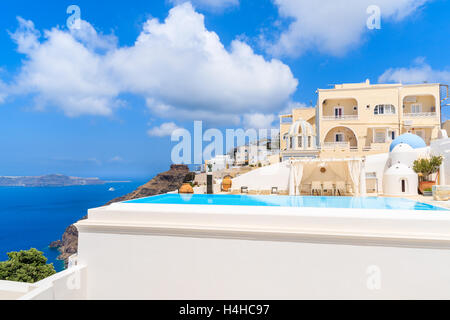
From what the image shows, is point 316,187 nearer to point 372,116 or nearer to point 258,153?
point 372,116

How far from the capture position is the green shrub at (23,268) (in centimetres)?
1365

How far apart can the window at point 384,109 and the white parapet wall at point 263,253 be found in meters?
27.9

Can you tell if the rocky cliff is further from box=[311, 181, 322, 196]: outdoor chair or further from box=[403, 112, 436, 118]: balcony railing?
box=[311, 181, 322, 196]: outdoor chair

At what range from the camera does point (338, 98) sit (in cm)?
3089

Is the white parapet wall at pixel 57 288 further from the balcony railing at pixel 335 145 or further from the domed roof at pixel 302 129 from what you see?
the balcony railing at pixel 335 145

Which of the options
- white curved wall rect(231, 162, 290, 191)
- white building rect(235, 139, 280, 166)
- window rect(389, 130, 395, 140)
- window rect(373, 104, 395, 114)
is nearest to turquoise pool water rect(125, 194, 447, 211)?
white curved wall rect(231, 162, 290, 191)

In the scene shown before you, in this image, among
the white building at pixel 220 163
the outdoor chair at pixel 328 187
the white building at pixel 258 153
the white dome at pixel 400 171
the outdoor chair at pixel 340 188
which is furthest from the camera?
the white building at pixel 220 163

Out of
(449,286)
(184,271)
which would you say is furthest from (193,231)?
(449,286)

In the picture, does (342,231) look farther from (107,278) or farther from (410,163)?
(410,163)

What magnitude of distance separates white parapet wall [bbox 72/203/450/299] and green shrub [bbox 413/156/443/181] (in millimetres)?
12005

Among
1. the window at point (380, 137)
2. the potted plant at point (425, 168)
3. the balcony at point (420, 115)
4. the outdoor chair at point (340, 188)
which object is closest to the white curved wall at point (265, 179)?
the outdoor chair at point (340, 188)

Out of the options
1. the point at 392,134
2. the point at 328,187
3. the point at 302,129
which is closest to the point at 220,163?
the point at 302,129

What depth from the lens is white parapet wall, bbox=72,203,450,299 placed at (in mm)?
5102
